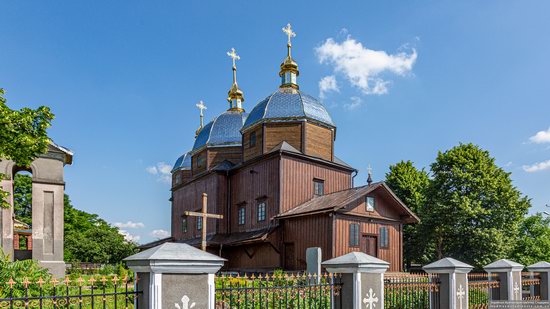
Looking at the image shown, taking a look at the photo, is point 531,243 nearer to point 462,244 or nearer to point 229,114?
point 462,244

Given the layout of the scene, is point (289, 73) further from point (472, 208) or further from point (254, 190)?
point (472, 208)

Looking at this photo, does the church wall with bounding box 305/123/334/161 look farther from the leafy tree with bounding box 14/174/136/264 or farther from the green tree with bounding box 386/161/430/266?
the leafy tree with bounding box 14/174/136/264

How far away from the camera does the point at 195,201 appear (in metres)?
30.2

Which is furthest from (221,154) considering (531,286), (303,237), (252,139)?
(531,286)

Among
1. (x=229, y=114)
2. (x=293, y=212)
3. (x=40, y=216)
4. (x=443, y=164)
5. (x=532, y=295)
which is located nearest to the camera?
(x=532, y=295)

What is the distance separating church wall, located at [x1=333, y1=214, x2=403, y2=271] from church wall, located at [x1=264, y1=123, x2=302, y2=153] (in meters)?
5.29

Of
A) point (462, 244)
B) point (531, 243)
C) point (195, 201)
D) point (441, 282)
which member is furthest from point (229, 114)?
point (441, 282)

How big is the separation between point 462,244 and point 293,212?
11.8m

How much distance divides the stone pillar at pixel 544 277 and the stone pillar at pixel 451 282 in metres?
4.32

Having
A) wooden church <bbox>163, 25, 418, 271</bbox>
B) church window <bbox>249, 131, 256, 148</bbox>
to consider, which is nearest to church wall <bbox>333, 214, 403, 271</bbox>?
wooden church <bbox>163, 25, 418, 271</bbox>

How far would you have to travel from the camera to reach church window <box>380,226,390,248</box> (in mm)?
21594

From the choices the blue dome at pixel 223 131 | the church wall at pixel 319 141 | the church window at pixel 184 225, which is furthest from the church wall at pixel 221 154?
the church wall at pixel 319 141

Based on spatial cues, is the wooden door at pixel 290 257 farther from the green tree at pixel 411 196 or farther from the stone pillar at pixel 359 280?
the stone pillar at pixel 359 280

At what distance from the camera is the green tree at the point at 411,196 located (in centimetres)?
3023
